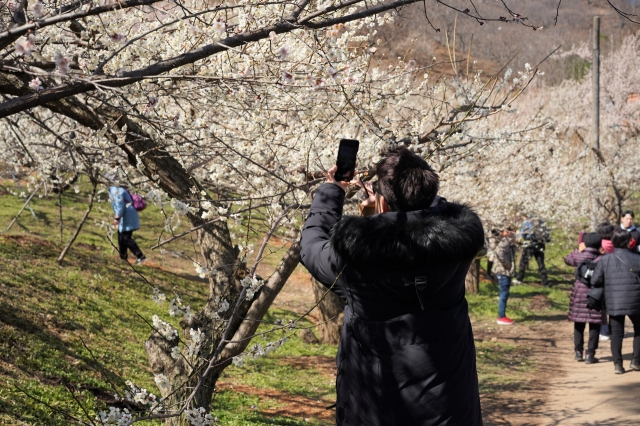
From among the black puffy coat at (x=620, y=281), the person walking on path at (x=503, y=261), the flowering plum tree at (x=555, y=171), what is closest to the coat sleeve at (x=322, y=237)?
the black puffy coat at (x=620, y=281)

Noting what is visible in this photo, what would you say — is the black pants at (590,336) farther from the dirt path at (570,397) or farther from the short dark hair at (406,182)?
the short dark hair at (406,182)

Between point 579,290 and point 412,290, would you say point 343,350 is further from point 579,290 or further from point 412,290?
point 579,290

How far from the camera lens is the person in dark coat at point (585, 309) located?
8273 mm

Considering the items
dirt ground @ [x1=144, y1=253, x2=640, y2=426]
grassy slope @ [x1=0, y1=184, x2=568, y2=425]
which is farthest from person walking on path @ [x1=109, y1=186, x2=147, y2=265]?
dirt ground @ [x1=144, y1=253, x2=640, y2=426]

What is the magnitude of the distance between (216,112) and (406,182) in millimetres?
4200

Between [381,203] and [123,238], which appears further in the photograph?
[123,238]

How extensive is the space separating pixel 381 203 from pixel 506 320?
10.8 meters

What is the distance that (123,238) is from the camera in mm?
11914

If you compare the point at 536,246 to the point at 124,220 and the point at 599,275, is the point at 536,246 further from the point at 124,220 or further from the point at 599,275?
the point at 124,220

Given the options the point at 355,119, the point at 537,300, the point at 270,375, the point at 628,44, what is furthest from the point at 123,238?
the point at 628,44

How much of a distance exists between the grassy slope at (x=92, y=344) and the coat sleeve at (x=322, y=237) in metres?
1.70

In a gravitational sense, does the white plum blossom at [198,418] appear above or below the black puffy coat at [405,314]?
→ below

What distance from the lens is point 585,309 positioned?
8.29m

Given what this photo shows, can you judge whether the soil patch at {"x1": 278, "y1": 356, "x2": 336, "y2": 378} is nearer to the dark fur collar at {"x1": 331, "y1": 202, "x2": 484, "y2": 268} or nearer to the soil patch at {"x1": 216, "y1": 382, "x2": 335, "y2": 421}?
the soil patch at {"x1": 216, "y1": 382, "x2": 335, "y2": 421}
